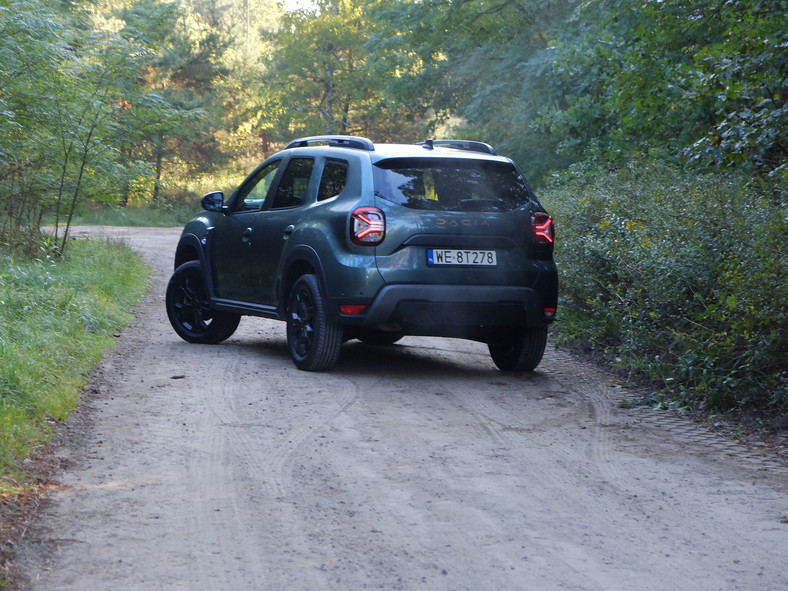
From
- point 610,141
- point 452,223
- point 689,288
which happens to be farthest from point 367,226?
point 610,141

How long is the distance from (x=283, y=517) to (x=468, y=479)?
1109 mm

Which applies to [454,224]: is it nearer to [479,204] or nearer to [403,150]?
[479,204]

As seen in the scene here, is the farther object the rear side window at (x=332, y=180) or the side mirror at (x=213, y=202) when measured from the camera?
the side mirror at (x=213, y=202)

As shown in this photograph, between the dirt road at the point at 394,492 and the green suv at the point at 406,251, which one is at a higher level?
the green suv at the point at 406,251

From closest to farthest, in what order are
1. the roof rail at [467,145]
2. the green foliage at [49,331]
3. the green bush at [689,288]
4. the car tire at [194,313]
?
the green foliage at [49,331], the green bush at [689,288], the roof rail at [467,145], the car tire at [194,313]

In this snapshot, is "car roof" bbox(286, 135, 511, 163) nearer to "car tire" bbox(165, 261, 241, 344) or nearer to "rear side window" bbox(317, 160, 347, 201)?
"rear side window" bbox(317, 160, 347, 201)

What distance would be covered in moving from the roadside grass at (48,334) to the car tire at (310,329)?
168 centimetres

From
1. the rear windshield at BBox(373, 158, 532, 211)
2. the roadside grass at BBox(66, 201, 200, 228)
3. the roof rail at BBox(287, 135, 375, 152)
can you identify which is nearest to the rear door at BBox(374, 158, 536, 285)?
the rear windshield at BBox(373, 158, 532, 211)

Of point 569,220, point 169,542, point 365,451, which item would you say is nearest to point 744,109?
point 569,220

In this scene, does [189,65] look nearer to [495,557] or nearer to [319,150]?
[319,150]

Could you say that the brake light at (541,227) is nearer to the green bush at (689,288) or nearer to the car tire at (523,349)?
the car tire at (523,349)

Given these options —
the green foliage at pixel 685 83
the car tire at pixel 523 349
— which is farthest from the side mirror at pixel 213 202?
the green foliage at pixel 685 83

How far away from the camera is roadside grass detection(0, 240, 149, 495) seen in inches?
219

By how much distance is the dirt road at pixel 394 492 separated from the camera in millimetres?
3740
